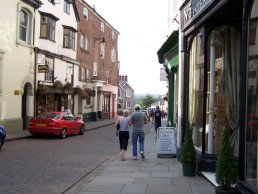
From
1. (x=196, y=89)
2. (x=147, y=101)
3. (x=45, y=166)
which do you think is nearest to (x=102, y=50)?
(x=45, y=166)

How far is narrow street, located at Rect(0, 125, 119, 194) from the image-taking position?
9484 millimetres

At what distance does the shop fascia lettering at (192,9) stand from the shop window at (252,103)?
6.31ft

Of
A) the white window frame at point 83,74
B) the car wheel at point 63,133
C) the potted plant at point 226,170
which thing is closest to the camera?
the potted plant at point 226,170

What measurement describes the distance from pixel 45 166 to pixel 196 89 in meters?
4.80

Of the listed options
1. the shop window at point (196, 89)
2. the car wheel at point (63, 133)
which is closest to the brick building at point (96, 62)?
the car wheel at point (63, 133)

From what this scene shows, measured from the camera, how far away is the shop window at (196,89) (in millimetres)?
11086

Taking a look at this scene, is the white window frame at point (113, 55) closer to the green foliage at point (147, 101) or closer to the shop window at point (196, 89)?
the shop window at point (196, 89)

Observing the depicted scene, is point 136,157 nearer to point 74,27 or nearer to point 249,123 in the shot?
point 249,123

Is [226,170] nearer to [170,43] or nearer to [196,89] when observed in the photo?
[196,89]

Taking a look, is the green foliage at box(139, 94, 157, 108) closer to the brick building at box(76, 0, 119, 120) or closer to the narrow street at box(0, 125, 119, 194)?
the brick building at box(76, 0, 119, 120)

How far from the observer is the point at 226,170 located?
23.5 feet

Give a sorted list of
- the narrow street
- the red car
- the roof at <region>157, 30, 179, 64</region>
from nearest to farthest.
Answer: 1. the narrow street
2. the roof at <region>157, 30, 179, 64</region>
3. the red car

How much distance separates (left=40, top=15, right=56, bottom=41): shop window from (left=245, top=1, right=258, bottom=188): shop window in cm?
2285

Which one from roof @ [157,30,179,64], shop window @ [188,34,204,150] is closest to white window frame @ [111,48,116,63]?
roof @ [157,30,179,64]
